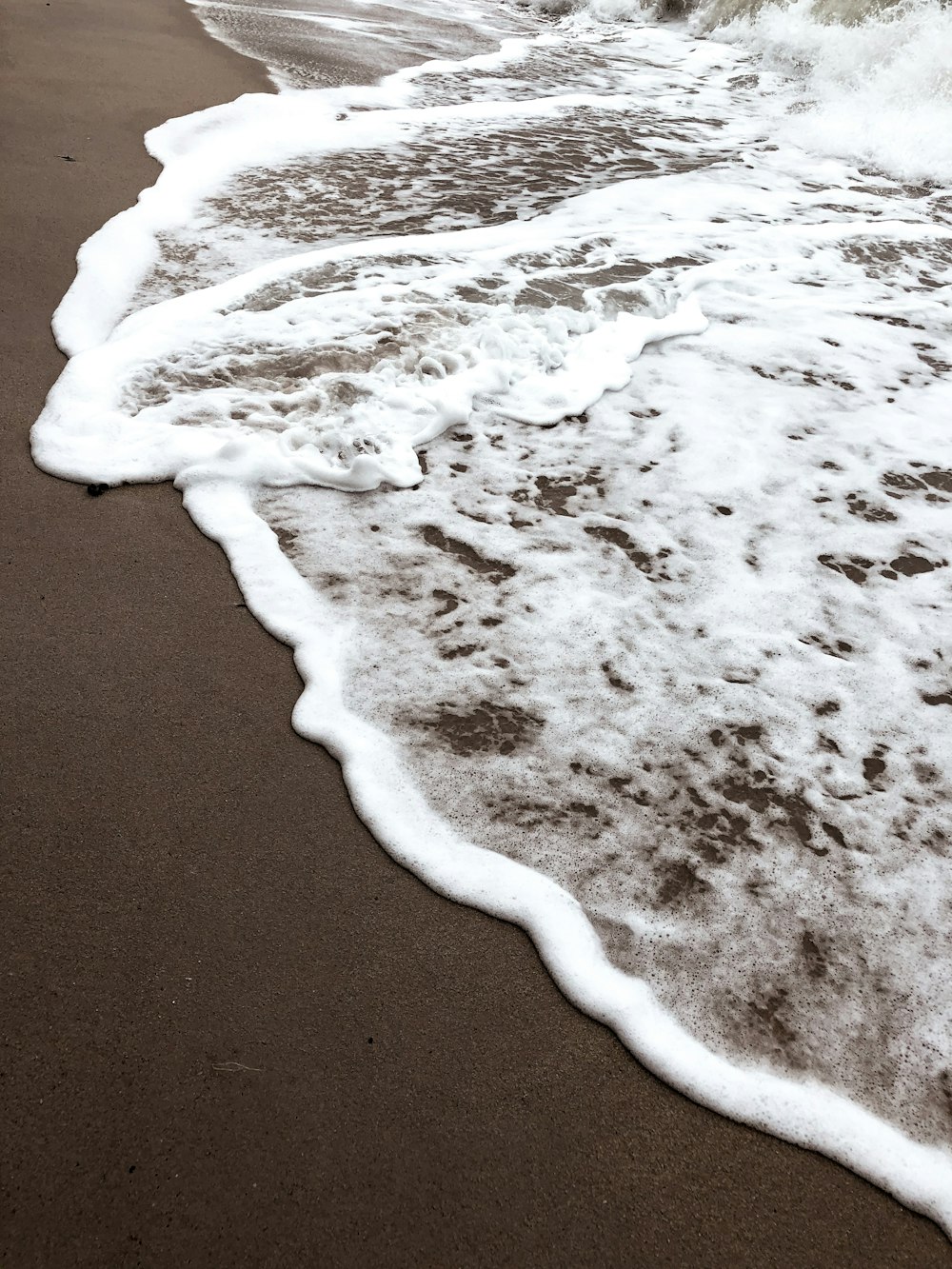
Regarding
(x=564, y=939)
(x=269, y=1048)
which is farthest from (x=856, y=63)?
(x=269, y=1048)

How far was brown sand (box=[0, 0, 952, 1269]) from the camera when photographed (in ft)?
4.37

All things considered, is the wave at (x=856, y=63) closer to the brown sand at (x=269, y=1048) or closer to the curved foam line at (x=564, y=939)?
the curved foam line at (x=564, y=939)

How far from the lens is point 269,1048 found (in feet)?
4.92

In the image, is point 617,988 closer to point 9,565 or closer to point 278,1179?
point 278,1179

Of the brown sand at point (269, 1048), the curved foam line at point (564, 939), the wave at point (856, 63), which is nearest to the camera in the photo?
the brown sand at point (269, 1048)

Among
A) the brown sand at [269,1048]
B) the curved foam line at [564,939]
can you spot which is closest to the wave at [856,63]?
the curved foam line at [564,939]

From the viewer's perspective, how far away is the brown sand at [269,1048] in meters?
1.33

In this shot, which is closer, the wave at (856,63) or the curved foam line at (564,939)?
the curved foam line at (564,939)

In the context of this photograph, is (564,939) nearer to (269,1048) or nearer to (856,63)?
(269,1048)

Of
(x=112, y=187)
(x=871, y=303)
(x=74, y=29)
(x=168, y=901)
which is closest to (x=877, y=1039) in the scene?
(x=168, y=901)

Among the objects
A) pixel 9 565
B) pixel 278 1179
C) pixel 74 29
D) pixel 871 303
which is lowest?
pixel 278 1179

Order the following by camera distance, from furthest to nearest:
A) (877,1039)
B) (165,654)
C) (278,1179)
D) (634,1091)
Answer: (165,654) < (877,1039) < (634,1091) < (278,1179)

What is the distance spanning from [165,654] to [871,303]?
4.02 metres

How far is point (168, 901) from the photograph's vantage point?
1675mm
